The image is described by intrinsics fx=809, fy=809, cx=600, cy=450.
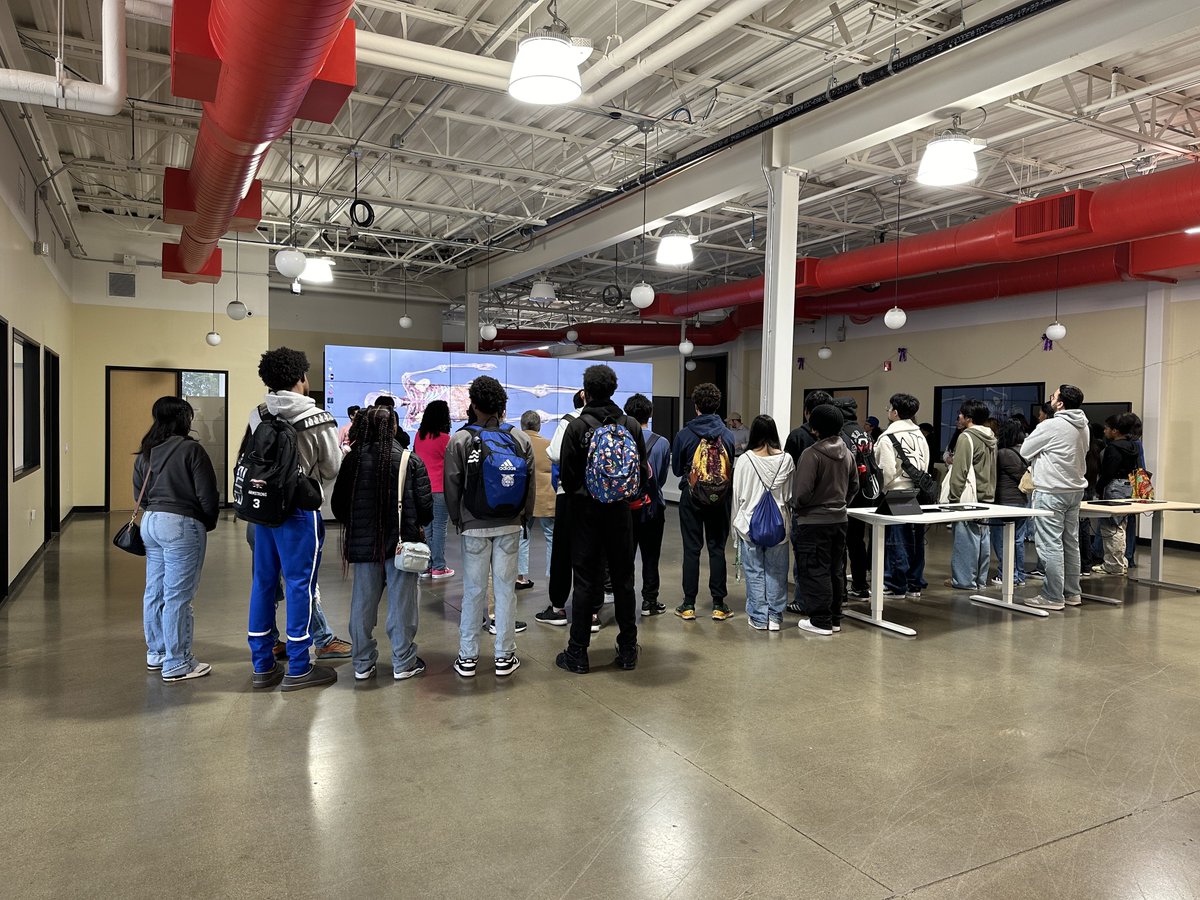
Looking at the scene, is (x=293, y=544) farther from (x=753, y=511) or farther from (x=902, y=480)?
(x=902, y=480)

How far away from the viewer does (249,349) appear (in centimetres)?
1141

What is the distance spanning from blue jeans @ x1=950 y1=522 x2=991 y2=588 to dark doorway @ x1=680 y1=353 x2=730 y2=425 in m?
9.33

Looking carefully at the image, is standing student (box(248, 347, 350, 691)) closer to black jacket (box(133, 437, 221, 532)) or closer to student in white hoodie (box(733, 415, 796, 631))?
black jacket (box(133, 437, 221, 532))

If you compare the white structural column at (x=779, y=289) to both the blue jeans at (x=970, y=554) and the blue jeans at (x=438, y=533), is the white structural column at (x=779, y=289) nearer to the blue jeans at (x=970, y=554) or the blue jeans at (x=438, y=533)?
the blue jeans at (x=970, y=554)

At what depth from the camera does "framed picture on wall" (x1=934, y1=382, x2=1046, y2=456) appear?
35.5 ft

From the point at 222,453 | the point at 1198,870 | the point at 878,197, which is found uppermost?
the point at 878,197

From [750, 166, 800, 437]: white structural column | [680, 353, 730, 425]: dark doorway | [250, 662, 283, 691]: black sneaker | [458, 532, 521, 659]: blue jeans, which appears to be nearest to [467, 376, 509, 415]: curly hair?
[458, 532, 521, 659]: blue jeans

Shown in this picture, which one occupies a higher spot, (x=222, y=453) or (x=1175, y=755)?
(x=222, y=453)

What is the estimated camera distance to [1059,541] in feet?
18.8

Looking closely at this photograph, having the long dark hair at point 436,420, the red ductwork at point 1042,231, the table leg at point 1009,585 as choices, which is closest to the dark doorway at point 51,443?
the long dark hair at point 436,420

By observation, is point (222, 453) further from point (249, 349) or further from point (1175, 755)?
point (1175, 755)

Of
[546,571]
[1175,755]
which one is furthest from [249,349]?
[1175,755]

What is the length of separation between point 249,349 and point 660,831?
1056cm

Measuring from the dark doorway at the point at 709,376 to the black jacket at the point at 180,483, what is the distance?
1253 centimetres
